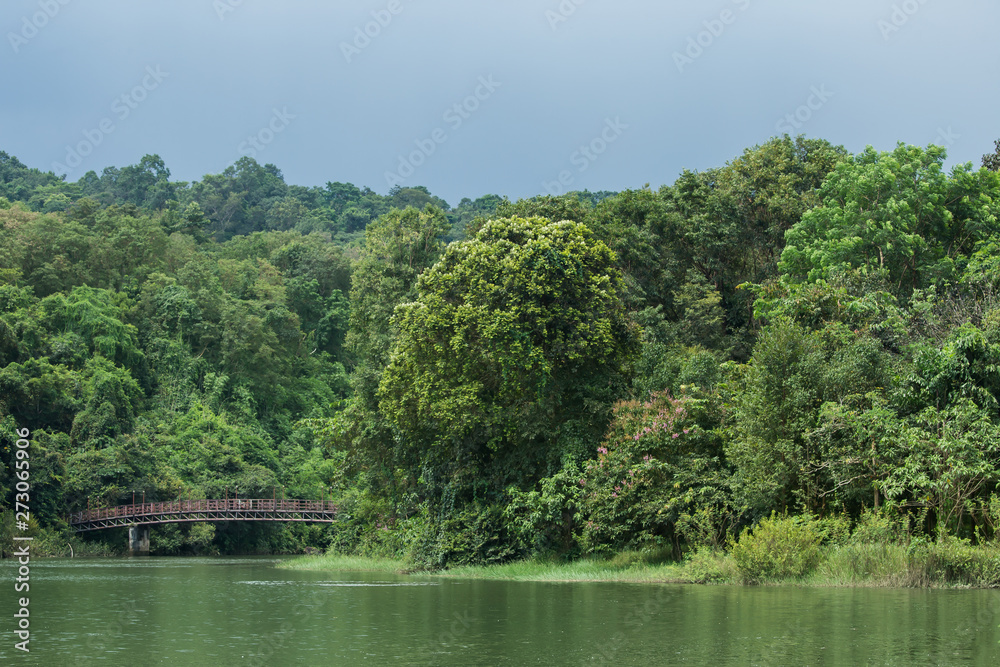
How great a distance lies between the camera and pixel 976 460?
Result: 69.7 feet

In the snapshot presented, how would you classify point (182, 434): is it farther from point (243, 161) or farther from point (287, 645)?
point (243, 161)

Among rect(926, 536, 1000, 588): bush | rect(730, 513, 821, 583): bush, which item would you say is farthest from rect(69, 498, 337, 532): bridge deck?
rect(926, 536, 1000, 588): bush

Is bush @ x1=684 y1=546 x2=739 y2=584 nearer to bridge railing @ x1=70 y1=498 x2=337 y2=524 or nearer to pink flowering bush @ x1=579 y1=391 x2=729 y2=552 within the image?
pink flowering bush @ x1=579 y1=391 x2=729 y2=552

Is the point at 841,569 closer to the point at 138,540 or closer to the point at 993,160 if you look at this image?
the point at 993,160

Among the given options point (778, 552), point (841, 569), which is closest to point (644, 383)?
point (778, 552)

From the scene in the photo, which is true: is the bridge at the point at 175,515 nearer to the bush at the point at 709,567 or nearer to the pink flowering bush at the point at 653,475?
the pink flowering bush at the point at 653,475

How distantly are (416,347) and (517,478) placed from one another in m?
4.94

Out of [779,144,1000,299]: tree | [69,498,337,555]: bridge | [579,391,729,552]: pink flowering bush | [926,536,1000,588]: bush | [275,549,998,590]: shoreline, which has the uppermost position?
[779,144,1000,299]: tree

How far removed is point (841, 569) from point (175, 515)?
43575 millimetres

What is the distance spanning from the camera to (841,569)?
70.4ft

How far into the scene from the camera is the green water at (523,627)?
1238 centimetres

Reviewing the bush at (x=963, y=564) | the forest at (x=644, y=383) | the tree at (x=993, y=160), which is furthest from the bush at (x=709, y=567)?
the tree at (x=993, y=160)

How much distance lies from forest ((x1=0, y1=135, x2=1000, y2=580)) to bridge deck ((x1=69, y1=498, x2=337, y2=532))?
1.38 metres

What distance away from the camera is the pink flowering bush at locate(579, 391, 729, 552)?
2606 centimetres
